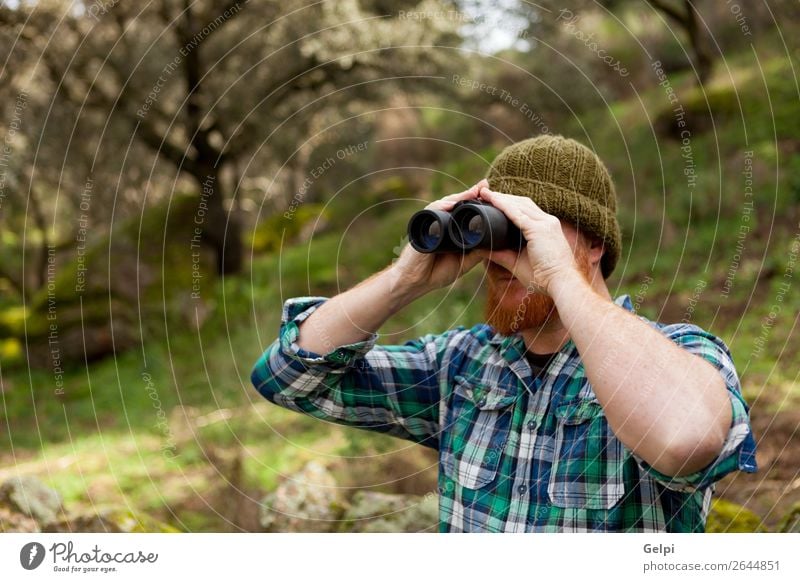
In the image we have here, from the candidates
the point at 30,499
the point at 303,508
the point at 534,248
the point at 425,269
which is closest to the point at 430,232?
the point at 425,269

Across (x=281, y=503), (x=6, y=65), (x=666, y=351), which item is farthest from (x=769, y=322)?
(x=6, y=65)

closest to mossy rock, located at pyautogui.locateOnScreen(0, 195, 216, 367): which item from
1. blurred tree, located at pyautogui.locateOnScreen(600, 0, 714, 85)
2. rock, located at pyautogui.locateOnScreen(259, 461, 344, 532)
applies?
rock, located at pyautogui.locateOnScreen(259, 461, 344, 532)

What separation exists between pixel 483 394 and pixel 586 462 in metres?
0.44

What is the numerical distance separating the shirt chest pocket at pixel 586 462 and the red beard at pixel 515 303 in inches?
11.6

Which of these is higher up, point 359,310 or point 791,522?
point 359,310

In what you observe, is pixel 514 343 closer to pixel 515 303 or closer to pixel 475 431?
pixel 515 303

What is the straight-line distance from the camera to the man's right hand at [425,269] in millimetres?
2582

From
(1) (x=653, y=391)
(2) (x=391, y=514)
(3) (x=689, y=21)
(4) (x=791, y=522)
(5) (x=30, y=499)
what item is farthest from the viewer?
(3) (x=689, y=21)

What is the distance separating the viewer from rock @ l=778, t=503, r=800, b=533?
9.51 ft

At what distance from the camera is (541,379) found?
2.55m

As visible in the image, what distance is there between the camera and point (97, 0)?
10.3 m

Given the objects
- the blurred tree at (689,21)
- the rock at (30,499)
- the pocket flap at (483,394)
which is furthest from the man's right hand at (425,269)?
the blurred tree at (689,21)

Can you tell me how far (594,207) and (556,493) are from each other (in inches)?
35.1
